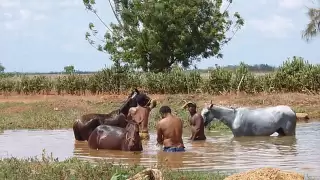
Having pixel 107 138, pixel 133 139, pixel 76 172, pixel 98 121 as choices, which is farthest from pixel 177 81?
pixel 76 172

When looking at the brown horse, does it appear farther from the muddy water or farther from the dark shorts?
the dark shorts

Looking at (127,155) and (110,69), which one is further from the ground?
(110,69)

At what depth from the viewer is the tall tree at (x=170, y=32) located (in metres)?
37.0

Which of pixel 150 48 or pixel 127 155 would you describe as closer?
pixel 127 155

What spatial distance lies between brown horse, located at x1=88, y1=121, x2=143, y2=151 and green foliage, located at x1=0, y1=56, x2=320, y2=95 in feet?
54.0

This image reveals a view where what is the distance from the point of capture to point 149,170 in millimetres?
8055

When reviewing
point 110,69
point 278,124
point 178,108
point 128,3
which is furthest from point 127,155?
point 128,3

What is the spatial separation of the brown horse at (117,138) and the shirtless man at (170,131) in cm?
53

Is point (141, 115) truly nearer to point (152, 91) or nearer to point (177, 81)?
point (177, 81)

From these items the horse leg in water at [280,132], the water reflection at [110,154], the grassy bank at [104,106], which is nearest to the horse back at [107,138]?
the water reflection at [110,154]

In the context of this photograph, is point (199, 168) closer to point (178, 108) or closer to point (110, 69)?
point (178, 108)

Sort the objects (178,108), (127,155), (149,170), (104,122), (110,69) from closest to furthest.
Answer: (149,170), (127,155), (104,122), (178,108), (110,69)

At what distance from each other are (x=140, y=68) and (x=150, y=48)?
252cm

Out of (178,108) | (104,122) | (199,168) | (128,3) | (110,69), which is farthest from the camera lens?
(128,3)
